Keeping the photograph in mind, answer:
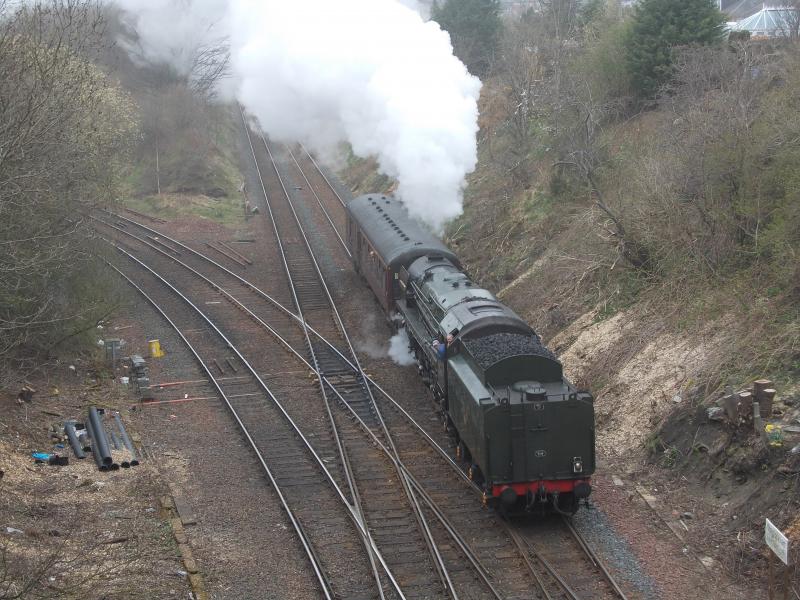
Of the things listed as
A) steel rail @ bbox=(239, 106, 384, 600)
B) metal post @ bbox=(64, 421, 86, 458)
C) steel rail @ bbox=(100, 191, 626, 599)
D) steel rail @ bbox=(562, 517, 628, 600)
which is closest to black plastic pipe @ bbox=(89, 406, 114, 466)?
metal post @ bbox=(64, 421, 86, 458)

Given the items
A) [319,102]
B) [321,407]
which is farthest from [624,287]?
[319,102]

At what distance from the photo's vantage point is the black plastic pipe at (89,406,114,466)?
15.8m

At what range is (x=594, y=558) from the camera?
1239cm

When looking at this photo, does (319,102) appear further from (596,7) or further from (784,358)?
(784,358)

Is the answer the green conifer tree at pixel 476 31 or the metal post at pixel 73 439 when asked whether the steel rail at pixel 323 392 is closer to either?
the metal post at pixel 73 439

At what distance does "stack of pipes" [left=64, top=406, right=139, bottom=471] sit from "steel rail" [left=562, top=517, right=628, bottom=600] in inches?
311

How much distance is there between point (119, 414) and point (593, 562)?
10.7m

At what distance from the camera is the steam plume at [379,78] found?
83.7 feet

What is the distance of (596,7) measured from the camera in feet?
126

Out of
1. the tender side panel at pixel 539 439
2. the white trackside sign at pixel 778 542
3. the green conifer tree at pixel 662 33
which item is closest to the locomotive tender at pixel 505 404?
the tender side panel at pixel 539 439

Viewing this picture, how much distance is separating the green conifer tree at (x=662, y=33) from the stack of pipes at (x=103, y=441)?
63.0ft

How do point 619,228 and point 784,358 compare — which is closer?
point 784,358

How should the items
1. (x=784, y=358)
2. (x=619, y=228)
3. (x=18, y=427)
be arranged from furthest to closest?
(x=619, y=228)
(x=18, y=427)
(x=784, y=358)

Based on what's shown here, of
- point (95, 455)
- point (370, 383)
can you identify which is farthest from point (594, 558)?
point (95, 455)
